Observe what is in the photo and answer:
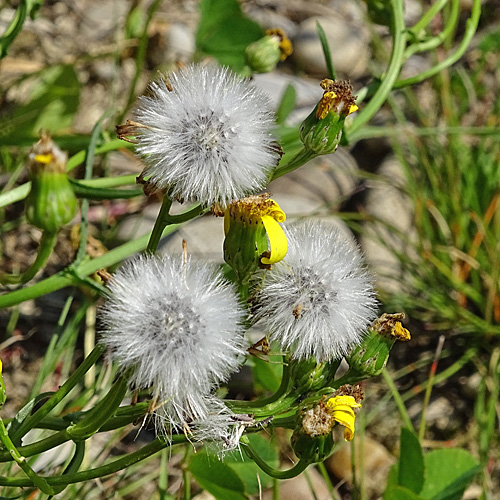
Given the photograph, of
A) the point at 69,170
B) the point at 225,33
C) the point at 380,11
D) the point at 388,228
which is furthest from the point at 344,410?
the point at 225,33

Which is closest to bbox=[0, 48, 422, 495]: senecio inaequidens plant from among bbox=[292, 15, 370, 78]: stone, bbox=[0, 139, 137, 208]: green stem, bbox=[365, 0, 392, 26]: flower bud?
bbox=[0, 139, 137, 208]: green stem

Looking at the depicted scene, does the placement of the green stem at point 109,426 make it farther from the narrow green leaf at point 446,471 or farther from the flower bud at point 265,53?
the flower bud at point 265,53

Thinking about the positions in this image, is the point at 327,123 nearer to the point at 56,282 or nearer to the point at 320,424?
the point at 320,424

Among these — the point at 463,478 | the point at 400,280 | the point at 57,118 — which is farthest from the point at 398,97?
the point at 463,478

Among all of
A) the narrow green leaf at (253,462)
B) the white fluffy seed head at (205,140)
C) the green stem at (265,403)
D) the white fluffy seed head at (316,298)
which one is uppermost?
the white fluffy seed head at (205,140)

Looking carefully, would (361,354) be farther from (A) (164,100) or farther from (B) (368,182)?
(B) (368,182)

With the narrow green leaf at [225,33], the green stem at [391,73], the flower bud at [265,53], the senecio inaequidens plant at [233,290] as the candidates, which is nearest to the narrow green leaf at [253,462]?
the senecio inaequidens plant at [233,290]

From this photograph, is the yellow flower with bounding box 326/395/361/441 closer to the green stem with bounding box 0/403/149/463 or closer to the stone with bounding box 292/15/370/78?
the green stem with bounding box 0/403/149/463
